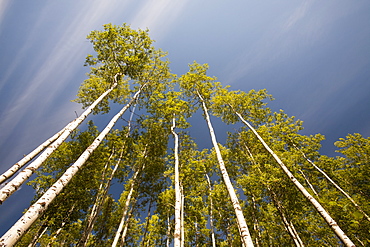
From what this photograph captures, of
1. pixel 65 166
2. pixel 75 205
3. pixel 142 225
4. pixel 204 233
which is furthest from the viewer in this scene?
pixel 142 225

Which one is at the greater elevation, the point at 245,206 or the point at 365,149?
the point at 365,149

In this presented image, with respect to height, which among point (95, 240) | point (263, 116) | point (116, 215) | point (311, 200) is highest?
point (263, 116)

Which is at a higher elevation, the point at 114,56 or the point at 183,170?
the point at 114,56

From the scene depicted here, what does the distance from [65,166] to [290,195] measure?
15.5m

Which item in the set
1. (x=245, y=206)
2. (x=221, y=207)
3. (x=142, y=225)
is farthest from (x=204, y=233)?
(x=142, y=225)

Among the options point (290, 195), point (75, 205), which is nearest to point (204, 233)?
point (290, 195)

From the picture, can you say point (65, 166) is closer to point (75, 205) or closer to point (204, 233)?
point (75, 205)

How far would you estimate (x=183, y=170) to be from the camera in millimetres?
12289

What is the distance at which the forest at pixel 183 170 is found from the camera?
10.7m

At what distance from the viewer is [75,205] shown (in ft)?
35.1

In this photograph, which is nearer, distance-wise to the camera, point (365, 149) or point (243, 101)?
point (365, 149)

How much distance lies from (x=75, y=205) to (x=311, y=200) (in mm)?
13322

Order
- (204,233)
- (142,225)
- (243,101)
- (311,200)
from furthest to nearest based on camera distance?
(142,225) < (204,233) < (243,101) < (311,200)

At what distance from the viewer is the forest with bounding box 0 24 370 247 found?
10727mm
